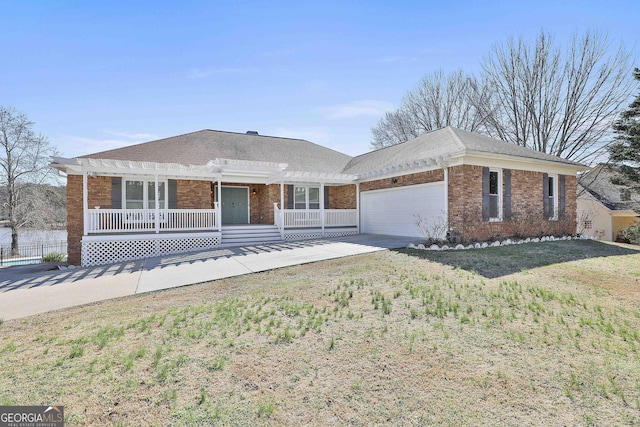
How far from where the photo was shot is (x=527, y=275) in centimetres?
740

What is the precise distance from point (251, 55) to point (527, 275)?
11.8 m

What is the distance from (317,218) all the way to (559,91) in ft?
66.7

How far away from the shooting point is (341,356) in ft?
12.7

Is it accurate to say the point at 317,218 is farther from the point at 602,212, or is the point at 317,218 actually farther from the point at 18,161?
the point at 18,161

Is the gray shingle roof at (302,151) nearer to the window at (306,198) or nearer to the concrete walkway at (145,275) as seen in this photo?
the window at (306,198)

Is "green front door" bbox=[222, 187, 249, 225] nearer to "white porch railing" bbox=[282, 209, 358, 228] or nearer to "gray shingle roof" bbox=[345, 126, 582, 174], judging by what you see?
"white porch railing" bbox=[282, 209, 358, 228]

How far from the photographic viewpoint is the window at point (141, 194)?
13.6m

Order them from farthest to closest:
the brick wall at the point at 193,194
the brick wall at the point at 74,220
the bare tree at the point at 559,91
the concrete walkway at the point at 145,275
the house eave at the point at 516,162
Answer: the bare tree at the point at 559,91 < the brick wall at the point at 193,194 < the brick wall at the point at 74,220 < the house eave at the point at 516,162 < the concrete walkway at the point at 145,275

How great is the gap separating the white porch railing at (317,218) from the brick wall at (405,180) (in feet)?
5.09

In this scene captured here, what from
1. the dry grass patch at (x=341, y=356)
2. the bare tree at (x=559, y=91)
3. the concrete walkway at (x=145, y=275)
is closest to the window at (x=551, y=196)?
the concrete walkway at (x=145, y=275)

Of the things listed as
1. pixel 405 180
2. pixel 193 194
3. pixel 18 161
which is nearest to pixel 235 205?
pixel 193 194

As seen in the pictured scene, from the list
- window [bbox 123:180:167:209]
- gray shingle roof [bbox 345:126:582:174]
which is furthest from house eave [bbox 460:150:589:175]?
window [bbox 123:180:167:209]

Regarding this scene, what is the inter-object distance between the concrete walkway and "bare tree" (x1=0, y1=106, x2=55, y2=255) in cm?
1673

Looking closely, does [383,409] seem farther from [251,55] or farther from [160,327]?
[251,55]
